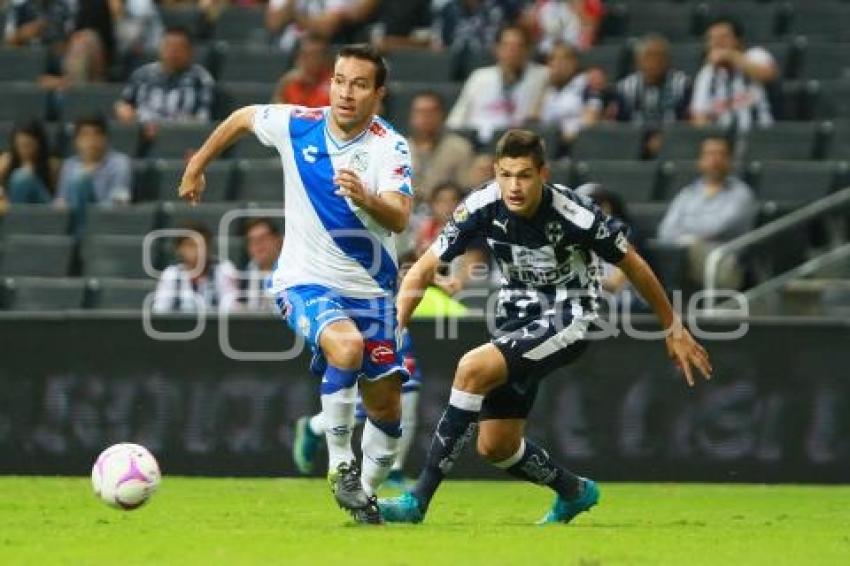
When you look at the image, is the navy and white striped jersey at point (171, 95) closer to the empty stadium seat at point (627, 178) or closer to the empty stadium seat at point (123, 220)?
the empty stadium seat at point (123, 220)

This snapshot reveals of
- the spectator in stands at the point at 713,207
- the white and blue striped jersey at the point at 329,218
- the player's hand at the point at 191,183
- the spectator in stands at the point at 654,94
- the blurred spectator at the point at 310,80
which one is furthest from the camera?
the blurred spectator at the point at 310,80

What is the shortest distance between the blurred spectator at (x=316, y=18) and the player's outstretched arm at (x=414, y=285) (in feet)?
28.6

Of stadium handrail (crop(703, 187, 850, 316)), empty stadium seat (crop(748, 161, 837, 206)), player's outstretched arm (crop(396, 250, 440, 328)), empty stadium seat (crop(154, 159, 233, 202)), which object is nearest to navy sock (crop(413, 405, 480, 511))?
player's outstretched arm (crop(396, 250, 440, 328))

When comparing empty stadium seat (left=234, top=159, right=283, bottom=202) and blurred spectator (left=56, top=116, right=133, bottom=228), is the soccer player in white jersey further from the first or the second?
blurred spectator (left=56, top=116, right=133, bottom=228)

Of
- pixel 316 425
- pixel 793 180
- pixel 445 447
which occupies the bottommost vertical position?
pixel 316 425

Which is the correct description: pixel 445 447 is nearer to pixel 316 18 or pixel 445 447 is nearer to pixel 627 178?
pixel 627 178

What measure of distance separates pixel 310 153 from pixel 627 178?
265 inches

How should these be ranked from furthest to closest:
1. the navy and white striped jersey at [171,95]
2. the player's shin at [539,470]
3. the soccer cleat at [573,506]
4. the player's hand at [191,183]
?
the navy and white striped jersey at [171,95] → the soccer cleat at [573,506] → the player's shin at [539,470] → the player's hand at [191,183]

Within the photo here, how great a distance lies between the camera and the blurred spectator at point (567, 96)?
16.8 meters

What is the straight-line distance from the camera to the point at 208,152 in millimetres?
9445

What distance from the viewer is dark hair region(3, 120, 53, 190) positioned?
16672mm

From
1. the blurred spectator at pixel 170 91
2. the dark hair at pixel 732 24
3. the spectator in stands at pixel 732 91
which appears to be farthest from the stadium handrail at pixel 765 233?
the blurred spectator at pixel 170 91

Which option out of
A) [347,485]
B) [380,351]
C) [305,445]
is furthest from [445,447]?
[305,445]

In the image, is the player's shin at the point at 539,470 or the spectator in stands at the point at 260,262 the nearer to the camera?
the player's shin at the point at 539,470
